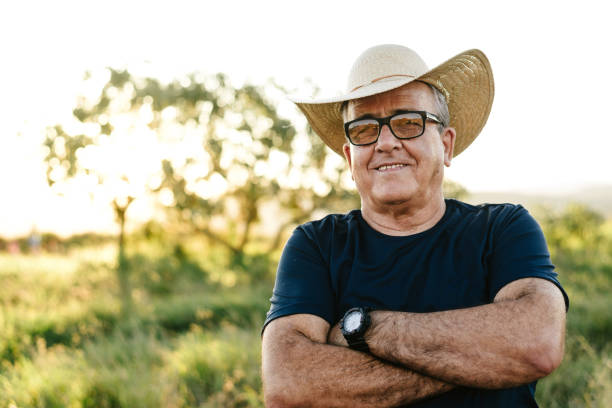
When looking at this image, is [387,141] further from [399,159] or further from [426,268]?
[426,268]

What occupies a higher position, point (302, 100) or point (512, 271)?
point (302, 100)

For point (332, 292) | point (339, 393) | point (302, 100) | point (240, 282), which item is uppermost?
point (302, 100)

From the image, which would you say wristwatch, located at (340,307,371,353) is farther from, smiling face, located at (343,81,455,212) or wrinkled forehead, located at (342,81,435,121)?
wrinkled forehead, located at (342,81,435,121)

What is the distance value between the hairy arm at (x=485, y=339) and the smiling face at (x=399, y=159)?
0.59 meters

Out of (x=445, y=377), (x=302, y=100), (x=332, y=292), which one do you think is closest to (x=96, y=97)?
(x=302, y=100)

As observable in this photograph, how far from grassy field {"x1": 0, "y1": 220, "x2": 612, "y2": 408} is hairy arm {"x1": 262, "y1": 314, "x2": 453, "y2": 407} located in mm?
2289

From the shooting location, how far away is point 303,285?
2270mm

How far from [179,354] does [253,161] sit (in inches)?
290

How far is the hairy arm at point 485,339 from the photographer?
74.4 inches

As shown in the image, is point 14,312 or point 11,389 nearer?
point 11,389

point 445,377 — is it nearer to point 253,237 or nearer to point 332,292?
point 332,292

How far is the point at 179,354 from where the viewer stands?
17.8ft

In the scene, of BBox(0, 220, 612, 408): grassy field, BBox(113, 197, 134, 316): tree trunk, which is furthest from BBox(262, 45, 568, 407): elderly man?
BBox(113, 197, 134, 316): tree trunk

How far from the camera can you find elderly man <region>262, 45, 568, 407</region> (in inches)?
76.2
